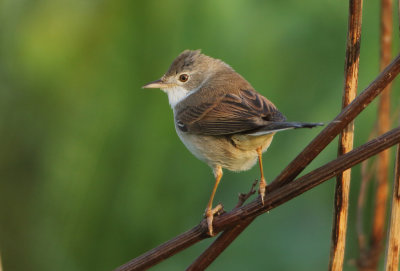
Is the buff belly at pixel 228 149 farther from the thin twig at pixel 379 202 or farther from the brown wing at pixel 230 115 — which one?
the thin twig at pixel 379 202

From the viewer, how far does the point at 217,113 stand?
367cm

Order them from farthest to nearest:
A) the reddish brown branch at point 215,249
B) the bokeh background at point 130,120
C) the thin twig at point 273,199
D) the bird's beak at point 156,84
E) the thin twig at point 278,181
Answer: the bokeh background at point 130,120 < the bird's beak at point 156,84 < the reddish brown branch at point 215,249 < the thin twig at point 278,181 < the thin twig at point 273,199

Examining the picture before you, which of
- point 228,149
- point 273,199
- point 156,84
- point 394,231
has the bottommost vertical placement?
point 394,231

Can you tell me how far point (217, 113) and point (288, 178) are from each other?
4.09 ft

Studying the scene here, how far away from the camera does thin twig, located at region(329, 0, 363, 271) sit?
2.57 meters

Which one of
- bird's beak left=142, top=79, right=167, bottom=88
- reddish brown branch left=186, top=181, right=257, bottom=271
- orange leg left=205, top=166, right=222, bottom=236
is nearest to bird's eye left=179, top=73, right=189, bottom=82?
bird's beak left=142, top=79, right=167, bottom=88

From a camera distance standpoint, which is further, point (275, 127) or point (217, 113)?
point (217, 113)

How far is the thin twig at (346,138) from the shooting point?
257 cm

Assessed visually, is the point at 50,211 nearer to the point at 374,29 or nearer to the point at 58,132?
the point at 58,132

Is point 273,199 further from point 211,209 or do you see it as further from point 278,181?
point 211,209

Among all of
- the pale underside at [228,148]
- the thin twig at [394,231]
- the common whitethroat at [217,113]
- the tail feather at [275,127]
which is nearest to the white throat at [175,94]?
the common whitethroat at [217,113]

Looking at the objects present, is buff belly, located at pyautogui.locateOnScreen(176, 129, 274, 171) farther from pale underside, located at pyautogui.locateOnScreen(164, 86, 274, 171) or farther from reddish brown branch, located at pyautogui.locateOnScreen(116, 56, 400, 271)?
reddish brown branch, located at pyautogui.locateOnScreen(116, 56, 400, 271)

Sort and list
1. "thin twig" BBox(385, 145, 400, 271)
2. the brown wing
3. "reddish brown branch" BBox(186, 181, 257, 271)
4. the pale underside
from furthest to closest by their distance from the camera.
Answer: the pale underside → the brown wing → "thin twig" BBox(385, 145, 400, 271) → "reddish brown branch" BBox(186, 181, 257, 271)

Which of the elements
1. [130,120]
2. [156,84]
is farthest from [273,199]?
[130,120]
